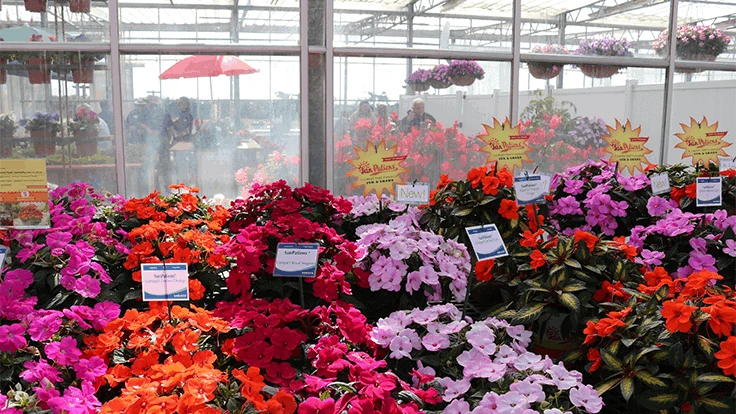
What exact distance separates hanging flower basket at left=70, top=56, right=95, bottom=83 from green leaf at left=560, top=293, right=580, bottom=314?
102 inches

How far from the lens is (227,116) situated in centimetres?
330

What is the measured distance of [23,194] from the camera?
1867 mm

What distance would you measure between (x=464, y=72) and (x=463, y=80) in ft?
0.15

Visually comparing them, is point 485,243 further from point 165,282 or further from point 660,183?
point 660,183

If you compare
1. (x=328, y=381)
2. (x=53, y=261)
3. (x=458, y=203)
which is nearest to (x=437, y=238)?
(x=458, y=203)

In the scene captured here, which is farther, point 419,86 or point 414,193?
point 419,86

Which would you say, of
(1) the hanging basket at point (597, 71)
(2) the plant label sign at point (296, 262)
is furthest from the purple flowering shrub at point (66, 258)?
(1) the hanging basket at point (597, 71)

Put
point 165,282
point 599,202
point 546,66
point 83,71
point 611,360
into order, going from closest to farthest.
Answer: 1. point 611,360
2. point 165,282
3. point 599,202
4. point 83,71
5. point 546,66

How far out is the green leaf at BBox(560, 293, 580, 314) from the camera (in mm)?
1640

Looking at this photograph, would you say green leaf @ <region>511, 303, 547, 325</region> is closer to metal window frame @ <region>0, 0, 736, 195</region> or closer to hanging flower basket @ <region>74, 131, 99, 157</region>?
metal window frame @ <region>0, 0, 736, 195</region>

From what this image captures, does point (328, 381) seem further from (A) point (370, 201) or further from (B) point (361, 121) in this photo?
(B) point (361, 121)

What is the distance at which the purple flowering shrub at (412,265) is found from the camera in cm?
186

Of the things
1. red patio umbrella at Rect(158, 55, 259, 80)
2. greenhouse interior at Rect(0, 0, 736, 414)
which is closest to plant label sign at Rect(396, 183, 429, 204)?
greenhouse interior at Rect(0, 0, 736, 414)

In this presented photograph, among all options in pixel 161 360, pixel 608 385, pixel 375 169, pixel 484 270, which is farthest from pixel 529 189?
pixel 161 360
